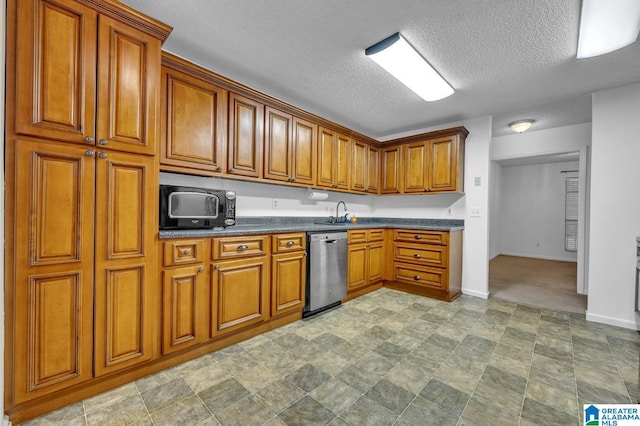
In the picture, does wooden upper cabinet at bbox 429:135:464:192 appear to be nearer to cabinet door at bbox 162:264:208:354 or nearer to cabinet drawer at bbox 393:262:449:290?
cabinet drawer at bbox 393:262:449:290

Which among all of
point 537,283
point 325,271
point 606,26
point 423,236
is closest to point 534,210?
point 537,283

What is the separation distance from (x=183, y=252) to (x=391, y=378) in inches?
66.4

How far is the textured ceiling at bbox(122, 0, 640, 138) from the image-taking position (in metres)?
1.75

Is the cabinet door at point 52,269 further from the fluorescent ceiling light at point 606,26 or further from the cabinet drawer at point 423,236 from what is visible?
the cabinet drawer at point 423,236

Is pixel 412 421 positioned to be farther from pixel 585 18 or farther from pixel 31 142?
pixel 585 18

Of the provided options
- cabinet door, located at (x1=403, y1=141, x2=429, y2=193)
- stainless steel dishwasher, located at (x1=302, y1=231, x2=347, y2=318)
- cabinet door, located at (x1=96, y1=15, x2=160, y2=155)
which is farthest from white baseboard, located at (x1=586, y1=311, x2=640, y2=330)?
cabinet door, located at (x1=96, y1=15, x2=160, y2=155)

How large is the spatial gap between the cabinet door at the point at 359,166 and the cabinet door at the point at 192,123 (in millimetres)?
2020

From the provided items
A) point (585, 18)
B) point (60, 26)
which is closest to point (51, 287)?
point (60, 26)

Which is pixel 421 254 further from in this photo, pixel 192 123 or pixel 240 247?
pixel 192 123

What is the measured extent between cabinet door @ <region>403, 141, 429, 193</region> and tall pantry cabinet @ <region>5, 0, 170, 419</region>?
3.27 m

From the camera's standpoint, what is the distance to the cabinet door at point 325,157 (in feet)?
10.9

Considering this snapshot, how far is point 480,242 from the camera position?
360 cm

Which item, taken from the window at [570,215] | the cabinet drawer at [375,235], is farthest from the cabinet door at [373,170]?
the window at [570,215]

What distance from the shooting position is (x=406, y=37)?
79.9 inches
